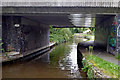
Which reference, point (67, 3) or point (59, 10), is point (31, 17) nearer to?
point (59, 10)

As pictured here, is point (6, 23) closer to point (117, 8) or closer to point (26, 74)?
point (26, 74)

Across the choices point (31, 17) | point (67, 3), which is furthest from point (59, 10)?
point (31, 17)

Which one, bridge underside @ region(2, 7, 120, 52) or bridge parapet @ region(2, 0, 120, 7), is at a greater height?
bridge parapet @ region(2, 0, 120, 7)

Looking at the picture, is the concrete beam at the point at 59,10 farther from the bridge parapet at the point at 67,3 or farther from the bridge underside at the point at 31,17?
the bridge parapet at the point at 67,3

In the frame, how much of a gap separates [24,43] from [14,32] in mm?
1617

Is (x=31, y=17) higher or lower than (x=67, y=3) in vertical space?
lower

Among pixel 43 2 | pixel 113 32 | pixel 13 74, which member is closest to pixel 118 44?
pixel 113 32

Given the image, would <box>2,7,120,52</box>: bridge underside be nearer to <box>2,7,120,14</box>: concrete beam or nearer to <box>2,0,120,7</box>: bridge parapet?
<box>2,7,120,14</box>: concrete beam

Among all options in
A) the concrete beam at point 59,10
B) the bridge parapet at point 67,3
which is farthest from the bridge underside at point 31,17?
the bridge parapet at point 67,3

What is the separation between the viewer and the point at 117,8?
9.12 metres

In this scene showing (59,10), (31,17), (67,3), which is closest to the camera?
(67,3)

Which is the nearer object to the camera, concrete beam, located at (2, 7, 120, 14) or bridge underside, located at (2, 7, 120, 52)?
concrete beam, located at (2, 7, 120, 14)

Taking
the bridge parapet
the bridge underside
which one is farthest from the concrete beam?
the bridge parapet

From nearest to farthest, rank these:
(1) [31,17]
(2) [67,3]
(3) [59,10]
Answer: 1. (2) [67,3]
2. (3) [59,10]
3. (1) [31,17]
